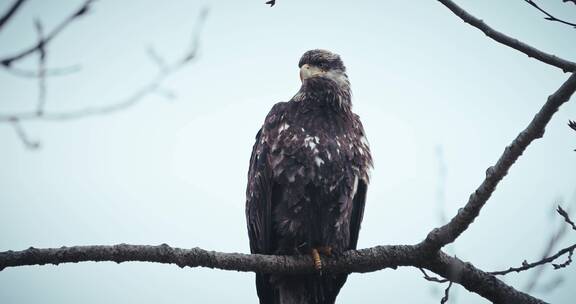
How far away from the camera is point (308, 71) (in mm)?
5367

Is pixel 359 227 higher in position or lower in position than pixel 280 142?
lower

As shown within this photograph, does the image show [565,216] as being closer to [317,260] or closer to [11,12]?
[317,260]

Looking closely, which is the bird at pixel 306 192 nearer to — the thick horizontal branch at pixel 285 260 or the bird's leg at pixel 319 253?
the bird's leg at pixel 319 253

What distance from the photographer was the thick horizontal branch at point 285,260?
8.84ft

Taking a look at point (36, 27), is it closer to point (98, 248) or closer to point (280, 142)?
point (98, 248)

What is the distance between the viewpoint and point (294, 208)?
14.0 feet

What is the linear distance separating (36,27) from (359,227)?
354cm

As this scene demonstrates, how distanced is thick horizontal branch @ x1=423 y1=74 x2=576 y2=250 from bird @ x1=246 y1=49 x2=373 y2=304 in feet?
3.23

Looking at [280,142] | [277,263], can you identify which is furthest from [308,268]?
[280,142]

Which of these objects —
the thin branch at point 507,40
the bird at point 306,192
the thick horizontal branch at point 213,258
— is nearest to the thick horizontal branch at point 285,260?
the thick horizontal branch at point 213,258

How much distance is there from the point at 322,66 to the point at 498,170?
3010 mm

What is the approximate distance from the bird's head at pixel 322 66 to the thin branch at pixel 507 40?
8.77 ft

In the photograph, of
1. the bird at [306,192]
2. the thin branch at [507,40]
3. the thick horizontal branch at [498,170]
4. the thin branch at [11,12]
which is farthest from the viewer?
the bird at [306,192]

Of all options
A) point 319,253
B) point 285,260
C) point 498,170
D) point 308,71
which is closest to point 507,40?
point 498,170
